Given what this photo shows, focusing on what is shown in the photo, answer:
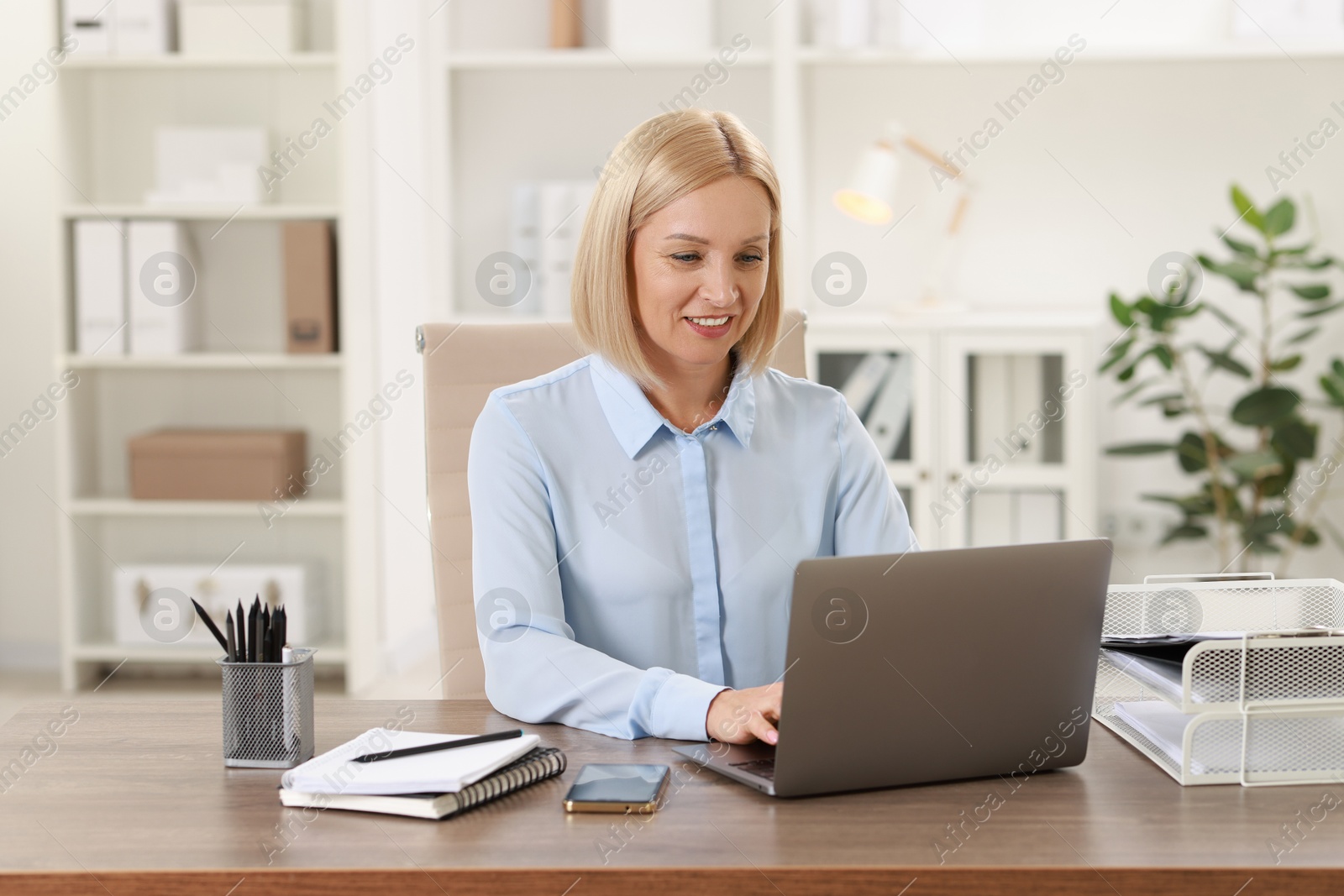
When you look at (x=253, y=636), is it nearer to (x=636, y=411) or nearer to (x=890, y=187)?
(x=636, y=411)

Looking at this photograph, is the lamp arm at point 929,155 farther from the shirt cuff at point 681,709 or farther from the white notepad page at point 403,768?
the white notepad page at point 403,768

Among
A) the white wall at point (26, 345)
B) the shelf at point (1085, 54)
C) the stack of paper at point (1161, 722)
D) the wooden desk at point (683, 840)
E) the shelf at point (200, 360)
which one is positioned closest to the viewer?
the wooden desk at point (683, 840)

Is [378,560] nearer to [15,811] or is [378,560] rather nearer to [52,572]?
[52,572]

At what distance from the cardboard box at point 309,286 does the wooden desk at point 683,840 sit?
7.50 ft

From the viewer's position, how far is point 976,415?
3.23 m

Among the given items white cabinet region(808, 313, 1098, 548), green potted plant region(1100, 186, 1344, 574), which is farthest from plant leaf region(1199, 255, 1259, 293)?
white cabinet region(808, 313, 1098, 548)

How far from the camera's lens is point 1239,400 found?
3.14 meters

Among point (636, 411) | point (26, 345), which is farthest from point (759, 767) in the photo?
point (26, 345)

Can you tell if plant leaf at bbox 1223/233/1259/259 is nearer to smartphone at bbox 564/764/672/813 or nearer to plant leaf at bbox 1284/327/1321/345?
plant leaf at bbox 1284/327/1321/345

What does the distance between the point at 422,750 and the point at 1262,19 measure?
3017 millimetres

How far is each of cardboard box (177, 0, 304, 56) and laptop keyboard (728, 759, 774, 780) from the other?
2.72 meters

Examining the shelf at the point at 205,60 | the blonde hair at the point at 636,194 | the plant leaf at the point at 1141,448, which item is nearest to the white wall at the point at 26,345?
the shelf at the point at 205,60

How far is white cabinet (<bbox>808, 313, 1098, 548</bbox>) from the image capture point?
10.5ft

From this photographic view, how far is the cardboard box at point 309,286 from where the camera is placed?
325 centimetres
